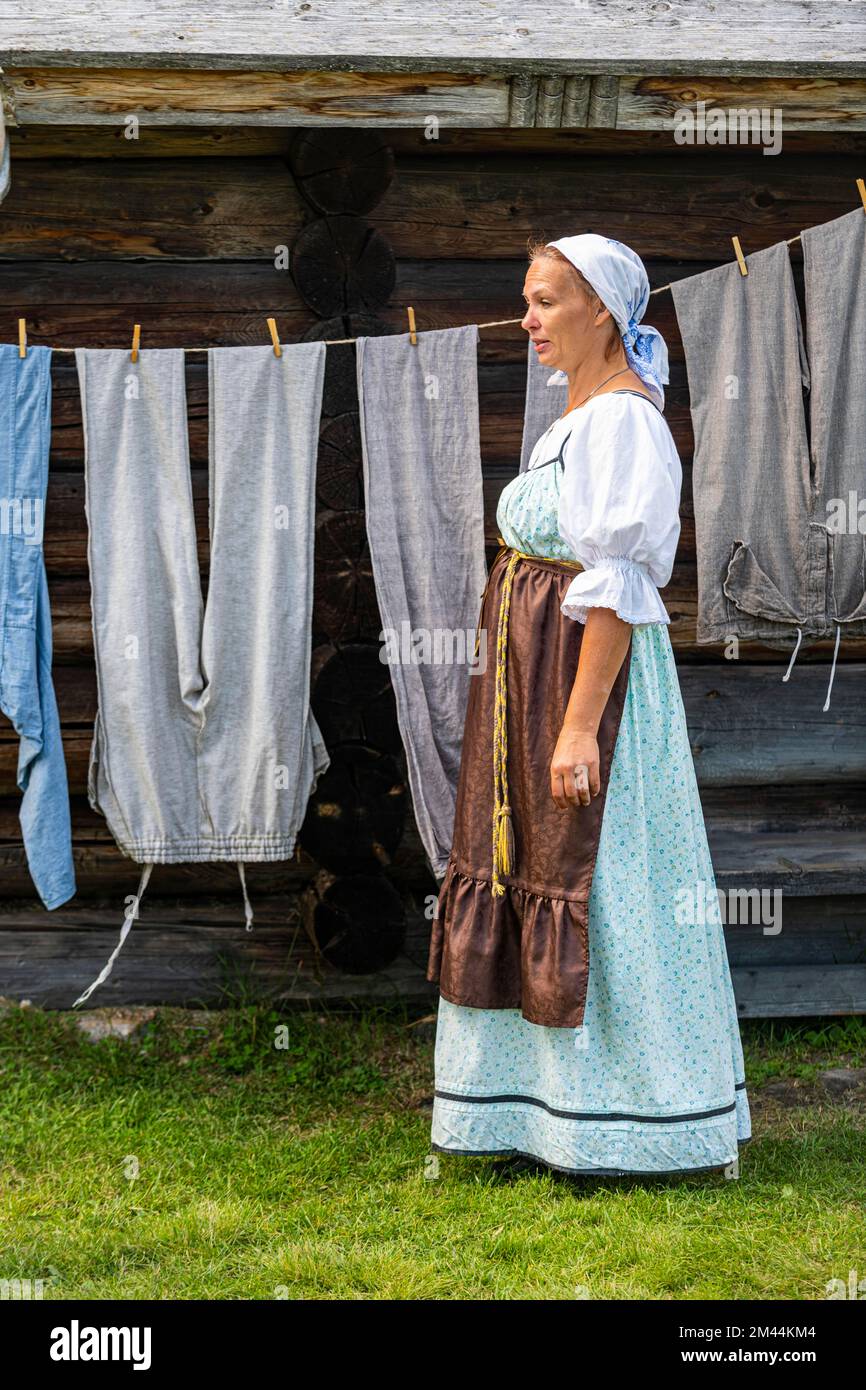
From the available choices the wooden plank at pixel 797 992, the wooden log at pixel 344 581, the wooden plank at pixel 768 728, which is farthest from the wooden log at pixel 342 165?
the wooden plank at pixel 797 992

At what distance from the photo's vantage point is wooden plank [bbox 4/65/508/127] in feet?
11.2

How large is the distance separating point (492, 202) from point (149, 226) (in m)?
1.03

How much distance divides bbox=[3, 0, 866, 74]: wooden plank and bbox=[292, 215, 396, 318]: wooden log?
0.53 meters

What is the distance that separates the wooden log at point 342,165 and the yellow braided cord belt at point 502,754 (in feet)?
4.38

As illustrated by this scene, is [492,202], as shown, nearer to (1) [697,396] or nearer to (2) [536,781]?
(1) [697,396]

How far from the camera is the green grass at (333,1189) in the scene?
2801 millimetres

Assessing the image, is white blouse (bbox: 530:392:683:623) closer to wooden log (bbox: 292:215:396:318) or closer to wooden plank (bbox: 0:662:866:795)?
wooden log (bbox: 292:215:396:318)

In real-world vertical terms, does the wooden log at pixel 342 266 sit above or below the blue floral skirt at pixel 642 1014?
above

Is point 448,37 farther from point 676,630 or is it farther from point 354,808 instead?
point 354,808

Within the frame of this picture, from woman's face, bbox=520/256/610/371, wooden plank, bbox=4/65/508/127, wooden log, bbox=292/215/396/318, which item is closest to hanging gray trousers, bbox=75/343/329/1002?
wooden log, bbox=292/215/396/318

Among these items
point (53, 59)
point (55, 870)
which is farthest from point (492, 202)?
point (55, 870)

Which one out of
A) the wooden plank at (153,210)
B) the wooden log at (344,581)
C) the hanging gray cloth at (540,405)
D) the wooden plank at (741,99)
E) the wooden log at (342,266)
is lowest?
the wooden log at (344,581)

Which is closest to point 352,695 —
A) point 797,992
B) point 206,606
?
point 206,606

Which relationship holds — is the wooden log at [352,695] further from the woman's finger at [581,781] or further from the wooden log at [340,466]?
the woman's finger at [581,781]
